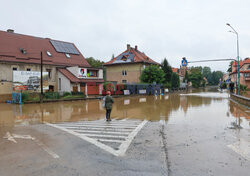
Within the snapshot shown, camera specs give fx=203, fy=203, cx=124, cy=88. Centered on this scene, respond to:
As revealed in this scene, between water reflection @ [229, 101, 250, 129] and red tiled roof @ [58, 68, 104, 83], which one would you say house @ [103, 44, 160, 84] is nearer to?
red tiled roof @ [58, 68, 104, 83]

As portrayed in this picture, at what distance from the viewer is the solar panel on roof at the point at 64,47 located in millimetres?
37875

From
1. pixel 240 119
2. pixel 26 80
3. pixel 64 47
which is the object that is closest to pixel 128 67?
pixel 64 47

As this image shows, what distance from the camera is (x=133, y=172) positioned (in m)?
4.23

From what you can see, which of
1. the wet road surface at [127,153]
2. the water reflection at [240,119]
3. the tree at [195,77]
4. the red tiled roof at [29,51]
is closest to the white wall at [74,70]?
the red tiled roof at [29,51]

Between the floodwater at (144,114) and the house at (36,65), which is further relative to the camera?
the house at (36,65)

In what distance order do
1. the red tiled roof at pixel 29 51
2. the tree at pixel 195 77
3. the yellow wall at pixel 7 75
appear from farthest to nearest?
the tree at pixel 195 77
the red tiled roof at pixel 29 51
the yellow wall at pixel 7 75

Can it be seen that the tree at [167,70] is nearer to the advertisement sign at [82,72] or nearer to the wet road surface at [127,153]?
the advertisement sign at [82,72]

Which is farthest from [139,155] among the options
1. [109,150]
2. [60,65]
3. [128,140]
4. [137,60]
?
[137,60]

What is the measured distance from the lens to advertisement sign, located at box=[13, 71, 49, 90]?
27.6 metres

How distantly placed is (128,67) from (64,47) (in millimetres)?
18262

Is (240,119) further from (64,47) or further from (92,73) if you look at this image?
(64,47)

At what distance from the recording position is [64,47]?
129 ft

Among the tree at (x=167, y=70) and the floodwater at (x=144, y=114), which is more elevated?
the tree at (x=167, y=70)

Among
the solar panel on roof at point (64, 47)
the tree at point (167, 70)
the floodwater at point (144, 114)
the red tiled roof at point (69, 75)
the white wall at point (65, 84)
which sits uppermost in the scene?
the solar panel on roof at point (64, 47)
